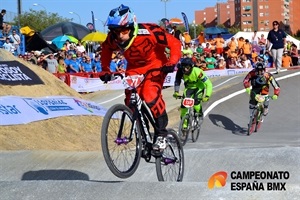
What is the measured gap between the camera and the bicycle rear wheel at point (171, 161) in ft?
21.6

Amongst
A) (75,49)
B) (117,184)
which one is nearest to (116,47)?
(117,184)

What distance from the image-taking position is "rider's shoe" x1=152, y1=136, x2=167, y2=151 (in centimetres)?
630

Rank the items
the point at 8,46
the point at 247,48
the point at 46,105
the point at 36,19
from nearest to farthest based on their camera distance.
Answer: the point at 46,105, the point at 8,46, the point at 247,48, the point at 36,19

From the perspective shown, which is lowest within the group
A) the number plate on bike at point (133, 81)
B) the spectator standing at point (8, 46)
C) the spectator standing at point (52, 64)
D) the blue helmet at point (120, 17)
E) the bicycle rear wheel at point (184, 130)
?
the bicycle rear wheel at point (184, 130)

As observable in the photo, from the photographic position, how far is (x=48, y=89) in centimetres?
1441

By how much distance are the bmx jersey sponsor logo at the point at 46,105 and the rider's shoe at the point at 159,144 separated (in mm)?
6474

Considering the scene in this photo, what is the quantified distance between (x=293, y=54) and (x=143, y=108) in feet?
74.3

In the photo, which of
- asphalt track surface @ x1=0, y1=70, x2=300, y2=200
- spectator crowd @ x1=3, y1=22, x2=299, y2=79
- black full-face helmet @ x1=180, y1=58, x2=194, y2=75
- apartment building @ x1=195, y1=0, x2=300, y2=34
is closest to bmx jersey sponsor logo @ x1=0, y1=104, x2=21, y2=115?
asphalt track surface @ x1=0, y1=70, x2=300, y2=200

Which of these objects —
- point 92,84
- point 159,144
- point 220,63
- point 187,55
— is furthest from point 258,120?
point 220,63

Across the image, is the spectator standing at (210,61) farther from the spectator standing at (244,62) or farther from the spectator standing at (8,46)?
the spectator standing at (8,46)

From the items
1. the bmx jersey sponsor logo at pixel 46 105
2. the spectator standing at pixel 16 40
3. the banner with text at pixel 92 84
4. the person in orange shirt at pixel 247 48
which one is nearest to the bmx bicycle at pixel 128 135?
the bmx jersey sponsor logo at pixel 46 105

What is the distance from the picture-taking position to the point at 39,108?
12539 millimetres

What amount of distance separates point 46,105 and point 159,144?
23.0 ft

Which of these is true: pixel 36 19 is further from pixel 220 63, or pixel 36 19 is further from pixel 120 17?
pixel 120 17
